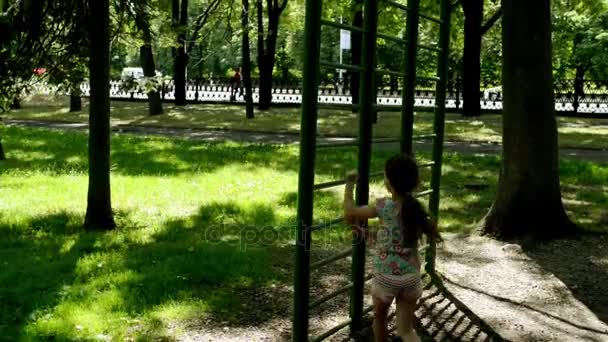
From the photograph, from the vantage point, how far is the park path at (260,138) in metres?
14.3

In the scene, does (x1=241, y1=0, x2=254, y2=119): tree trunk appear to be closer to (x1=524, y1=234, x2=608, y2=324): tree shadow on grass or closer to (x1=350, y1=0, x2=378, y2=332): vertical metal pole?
(x1=524, y1=234, x2=608, y2=324): tree shadow on grass

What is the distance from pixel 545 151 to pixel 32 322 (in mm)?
→ 5507

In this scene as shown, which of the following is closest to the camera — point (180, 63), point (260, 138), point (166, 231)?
point (166, 231)

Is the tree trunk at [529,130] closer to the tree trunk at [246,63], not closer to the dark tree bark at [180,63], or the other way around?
the tree trunk at [246,63]

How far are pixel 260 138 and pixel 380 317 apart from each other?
13.8 m

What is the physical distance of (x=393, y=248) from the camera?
358cm

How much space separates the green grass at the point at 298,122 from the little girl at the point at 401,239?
42.5 feet

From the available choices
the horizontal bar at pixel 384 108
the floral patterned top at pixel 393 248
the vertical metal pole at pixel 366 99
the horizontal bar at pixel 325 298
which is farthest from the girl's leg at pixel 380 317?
the horizontal bar at pixel 384 108

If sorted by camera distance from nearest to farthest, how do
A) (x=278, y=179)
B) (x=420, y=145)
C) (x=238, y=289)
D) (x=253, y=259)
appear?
(x=238, y=289)
(x=253, y=259)
(x=278, y=179)
(x=420, y=145)

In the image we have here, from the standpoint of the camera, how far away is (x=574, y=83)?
23.8 meters

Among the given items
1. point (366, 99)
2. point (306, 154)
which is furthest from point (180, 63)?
point (306, 154)

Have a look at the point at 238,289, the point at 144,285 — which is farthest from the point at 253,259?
the point at 144,285

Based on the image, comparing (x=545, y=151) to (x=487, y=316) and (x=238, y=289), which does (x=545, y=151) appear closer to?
(x=487, y=316)

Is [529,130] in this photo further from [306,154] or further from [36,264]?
[36,264]
